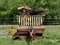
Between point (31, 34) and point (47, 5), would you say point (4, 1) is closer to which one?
point (47, 5)

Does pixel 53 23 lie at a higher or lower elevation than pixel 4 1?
lower

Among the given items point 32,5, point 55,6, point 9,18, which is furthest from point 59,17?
point 9,18

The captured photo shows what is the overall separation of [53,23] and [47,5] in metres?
3.00

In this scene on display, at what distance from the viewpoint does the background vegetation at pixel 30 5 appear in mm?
22062

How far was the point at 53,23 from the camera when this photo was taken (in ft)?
68.6

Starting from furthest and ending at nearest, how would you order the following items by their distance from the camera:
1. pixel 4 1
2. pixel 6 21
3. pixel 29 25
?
1. pixel 4 1
2. pixel 6 21
3. pixel 29 25

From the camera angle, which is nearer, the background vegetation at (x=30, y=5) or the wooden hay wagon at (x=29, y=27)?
the wooden hay wagon at (x=29, y=27)

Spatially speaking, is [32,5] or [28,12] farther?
[32,5]

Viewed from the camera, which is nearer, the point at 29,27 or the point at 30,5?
the point at 29,27

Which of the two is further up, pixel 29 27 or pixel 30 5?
pixel 30 5

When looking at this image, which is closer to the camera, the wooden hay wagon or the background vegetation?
the wooden hay wagon

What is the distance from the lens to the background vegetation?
2206cm

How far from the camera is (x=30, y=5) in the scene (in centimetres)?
2211

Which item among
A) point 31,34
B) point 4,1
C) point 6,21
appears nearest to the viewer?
point 31,34
